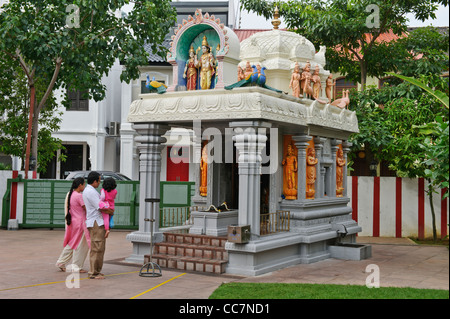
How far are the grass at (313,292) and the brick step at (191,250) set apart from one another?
4.65 feet

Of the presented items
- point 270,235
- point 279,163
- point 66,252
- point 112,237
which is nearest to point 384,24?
point 279,163

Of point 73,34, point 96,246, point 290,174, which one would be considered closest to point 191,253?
point 96,246

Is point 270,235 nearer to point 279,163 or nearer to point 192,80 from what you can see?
point 279,163

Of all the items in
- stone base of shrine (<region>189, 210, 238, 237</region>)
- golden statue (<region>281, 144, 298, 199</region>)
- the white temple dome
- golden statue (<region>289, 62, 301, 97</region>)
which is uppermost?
the white temple dome

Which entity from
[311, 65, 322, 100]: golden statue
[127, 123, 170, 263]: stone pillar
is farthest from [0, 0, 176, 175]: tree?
[311, 65, 322, 100]: golden statue

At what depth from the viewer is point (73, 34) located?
15.8 m

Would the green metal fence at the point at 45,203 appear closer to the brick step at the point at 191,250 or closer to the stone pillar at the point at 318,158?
the brick step at the point at 191,250

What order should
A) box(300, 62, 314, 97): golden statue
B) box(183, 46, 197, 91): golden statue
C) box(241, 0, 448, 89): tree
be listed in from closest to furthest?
1. box(183, 46, 197, 91): golden statue
2. box(300, 62, 314, 97): golden statue
3. box(241, 0, 448, 89): tree

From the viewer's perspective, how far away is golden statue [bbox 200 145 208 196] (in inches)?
464

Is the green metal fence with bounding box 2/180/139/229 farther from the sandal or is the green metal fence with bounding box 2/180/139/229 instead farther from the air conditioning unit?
the air conditioning unit

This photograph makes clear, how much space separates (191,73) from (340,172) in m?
4.79

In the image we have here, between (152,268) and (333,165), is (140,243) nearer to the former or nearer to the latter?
(152,268)

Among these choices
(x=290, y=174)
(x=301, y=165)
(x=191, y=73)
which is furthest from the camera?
(x=290, y=174)

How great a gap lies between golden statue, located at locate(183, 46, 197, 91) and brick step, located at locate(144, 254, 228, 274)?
3.27 meters
